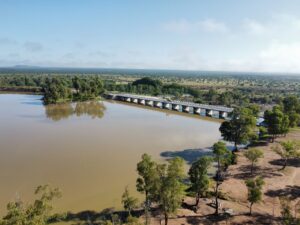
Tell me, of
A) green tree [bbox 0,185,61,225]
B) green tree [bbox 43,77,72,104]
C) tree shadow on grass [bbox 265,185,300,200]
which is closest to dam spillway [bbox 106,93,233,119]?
green tree [bbox 43,77,72,104]

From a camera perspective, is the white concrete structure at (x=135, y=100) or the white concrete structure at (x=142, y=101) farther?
the white concrete structure at (x=135, y=100)

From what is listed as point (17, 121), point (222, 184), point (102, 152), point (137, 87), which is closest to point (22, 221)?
point (222, 184)

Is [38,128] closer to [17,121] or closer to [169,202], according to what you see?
[17,121]

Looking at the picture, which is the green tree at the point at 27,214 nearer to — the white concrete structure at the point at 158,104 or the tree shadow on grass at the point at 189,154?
the tree shadow on grass at the point at 189,154

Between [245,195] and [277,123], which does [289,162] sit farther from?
[245,195]

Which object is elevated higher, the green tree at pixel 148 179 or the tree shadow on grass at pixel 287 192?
the green tree at pixel 148 179

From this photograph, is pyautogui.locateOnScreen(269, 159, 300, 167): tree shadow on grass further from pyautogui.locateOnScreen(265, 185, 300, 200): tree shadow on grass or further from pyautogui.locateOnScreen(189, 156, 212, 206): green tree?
pyautogui.locateOnScreen(189, 156, 212, 206): green tree

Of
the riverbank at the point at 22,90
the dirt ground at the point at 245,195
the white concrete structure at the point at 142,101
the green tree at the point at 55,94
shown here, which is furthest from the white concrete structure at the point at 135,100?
the dirt ground at the point at 245,195
